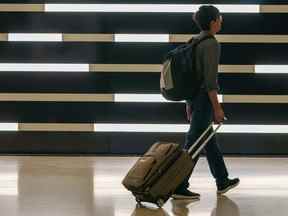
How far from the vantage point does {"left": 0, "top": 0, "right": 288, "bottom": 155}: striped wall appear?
711 cm

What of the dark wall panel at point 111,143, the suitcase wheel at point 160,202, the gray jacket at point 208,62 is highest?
the gray jacket at point 208,62

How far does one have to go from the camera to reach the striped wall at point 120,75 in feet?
23.3

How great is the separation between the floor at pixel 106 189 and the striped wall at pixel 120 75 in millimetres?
321

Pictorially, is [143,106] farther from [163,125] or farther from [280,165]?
[280,165]

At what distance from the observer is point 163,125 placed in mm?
7176

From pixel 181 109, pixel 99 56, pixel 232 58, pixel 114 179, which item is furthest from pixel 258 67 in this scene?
pixel 114 179

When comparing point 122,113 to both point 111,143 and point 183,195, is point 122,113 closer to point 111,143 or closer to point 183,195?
point 111,143

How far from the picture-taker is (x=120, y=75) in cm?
718

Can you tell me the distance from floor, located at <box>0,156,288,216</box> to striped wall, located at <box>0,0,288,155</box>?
0.32 m

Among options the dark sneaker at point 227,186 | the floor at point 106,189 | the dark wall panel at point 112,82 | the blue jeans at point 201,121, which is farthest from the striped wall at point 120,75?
the blue jeans at point 201,121

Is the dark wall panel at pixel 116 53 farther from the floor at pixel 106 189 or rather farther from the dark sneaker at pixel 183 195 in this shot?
the dark sneaker at pixel 183 195

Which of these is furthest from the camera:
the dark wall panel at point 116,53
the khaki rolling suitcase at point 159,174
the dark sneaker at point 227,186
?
the dark wall panel at point 116,53

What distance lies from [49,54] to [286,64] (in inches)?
101

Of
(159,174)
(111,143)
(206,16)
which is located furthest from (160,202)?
(111,143)
